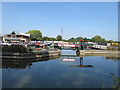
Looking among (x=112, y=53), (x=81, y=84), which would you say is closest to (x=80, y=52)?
(x=112, y=53)

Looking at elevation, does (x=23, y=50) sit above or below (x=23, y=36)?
below

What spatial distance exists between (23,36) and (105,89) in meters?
53.8

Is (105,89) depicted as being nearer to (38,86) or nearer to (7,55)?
(38,86)

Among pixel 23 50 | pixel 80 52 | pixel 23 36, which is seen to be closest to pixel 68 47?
pixel 80 52

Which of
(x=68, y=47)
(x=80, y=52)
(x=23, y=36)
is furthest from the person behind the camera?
(x=23, y=36)

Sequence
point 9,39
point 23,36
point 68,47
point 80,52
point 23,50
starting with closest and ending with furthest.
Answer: point 23,50, point 80,52, point 68,47, point 9,39, point 23,36

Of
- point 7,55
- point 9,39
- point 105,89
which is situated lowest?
point 105,89

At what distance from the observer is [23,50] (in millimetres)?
17578

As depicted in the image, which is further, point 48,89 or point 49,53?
point 49,53

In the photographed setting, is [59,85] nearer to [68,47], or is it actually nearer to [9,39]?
[68,47]

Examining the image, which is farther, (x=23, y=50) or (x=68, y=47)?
(x=68, y=47)

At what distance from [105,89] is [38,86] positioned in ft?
13.3

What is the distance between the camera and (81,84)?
24.3 ft

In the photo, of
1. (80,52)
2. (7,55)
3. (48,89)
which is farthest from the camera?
(80,52)
